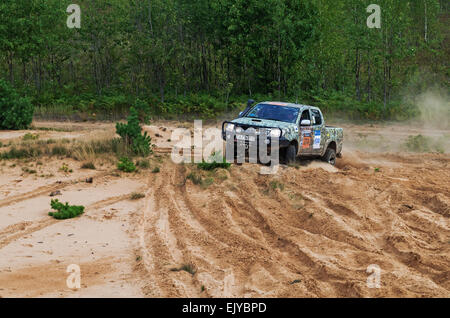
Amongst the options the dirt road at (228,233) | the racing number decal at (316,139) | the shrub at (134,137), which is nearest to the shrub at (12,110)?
the dirt road at (228,233)

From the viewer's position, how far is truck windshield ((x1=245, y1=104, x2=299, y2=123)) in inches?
589

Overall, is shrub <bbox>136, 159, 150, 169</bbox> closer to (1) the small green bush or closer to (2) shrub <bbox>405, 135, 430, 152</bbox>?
(1) the small green bush

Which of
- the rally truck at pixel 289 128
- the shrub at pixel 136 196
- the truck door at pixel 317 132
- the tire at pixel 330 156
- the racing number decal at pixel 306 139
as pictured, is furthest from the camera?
the tire at pixel 330 156

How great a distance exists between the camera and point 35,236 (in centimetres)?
942

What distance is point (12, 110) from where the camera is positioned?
2073cm

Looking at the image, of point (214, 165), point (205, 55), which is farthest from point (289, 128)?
point (205, 55)

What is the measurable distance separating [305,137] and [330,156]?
200 centimetres

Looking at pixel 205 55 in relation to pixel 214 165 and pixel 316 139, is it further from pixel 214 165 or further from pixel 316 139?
pixel 214 165

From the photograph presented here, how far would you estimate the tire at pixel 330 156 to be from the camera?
16641mm

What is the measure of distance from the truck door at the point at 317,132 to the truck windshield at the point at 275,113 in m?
0.81

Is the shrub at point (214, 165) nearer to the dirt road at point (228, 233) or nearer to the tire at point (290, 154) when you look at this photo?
the dirt road at point (228, 233)

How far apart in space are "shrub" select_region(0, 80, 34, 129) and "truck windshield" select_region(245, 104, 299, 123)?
1034 cm

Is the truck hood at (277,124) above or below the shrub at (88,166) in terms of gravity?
above
